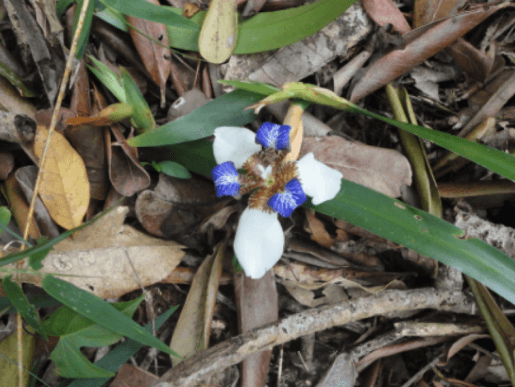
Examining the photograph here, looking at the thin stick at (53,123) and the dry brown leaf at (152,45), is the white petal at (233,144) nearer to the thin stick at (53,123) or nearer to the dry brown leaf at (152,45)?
the dry brown leaf at (152,45)

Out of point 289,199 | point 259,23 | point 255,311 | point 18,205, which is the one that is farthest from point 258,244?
point 18,205

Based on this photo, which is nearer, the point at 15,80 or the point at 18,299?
the point at 18,299

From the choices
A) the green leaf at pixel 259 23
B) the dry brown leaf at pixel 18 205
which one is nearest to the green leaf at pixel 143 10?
the green leaf at pixel 259 23

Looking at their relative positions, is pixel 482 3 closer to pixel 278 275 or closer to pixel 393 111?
pixel 393 111

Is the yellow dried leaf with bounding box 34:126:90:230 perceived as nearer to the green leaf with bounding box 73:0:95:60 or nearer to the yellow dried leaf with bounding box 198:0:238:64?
the green leaf with bounding box 73:0:95:60

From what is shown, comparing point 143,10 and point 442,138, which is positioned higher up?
point 143,10

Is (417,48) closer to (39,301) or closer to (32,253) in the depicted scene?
(32,253)
